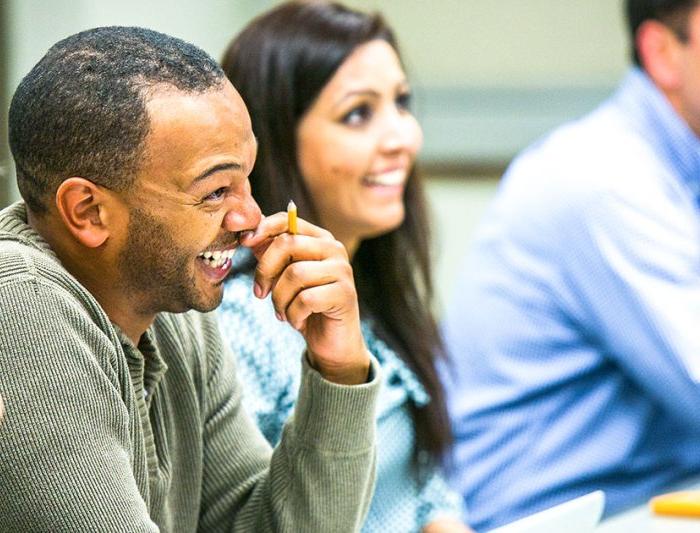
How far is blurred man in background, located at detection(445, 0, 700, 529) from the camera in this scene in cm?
211

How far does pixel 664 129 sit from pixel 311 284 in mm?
1388

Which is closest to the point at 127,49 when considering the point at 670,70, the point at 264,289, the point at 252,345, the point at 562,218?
the point at 264,289

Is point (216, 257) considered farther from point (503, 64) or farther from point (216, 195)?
point (503, 64)

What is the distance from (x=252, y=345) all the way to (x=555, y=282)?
808 mm

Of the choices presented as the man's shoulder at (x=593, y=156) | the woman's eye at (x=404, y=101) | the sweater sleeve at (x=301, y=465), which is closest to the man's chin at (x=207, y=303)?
the sweater sleeve at (x=301, y=465)

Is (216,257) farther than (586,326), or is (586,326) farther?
(586,326)

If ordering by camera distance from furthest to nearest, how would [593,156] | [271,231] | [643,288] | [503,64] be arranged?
[503,64], [593,156], [643,288], [271,231]

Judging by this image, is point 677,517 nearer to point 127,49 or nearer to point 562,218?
point 562,218

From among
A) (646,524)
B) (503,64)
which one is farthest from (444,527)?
(503,64)

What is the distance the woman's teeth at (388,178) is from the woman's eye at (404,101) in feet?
0.38

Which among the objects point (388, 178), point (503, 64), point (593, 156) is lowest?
point (503, 64)

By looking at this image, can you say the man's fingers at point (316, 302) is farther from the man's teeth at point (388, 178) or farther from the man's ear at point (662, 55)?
the man's ear at point (662, 55)

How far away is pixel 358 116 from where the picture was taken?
1.84 meters

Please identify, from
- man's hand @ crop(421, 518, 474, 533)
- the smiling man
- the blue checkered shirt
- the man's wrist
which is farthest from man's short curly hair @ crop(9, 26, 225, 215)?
the blue checkered shirt
